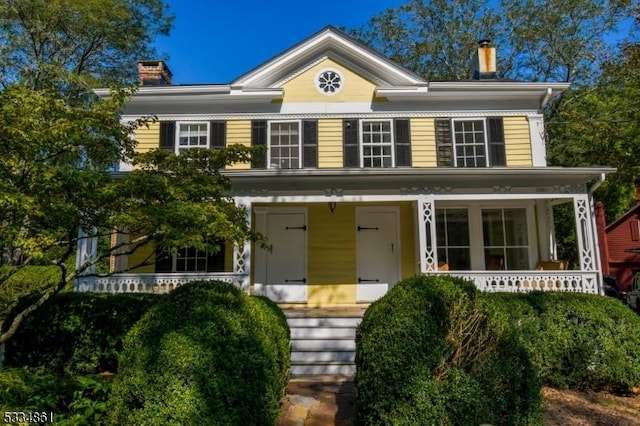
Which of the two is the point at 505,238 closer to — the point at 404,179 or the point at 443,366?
the point at 404,179

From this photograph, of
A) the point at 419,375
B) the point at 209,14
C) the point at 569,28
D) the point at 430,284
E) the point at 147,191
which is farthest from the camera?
the point at 569,28

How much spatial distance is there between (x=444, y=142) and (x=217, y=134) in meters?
5.51

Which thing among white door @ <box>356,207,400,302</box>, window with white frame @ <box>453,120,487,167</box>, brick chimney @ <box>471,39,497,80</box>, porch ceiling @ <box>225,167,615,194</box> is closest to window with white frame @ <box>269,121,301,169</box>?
porch ceiling @ <box>225,167,615,194</box>

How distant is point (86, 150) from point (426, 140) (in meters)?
7.45

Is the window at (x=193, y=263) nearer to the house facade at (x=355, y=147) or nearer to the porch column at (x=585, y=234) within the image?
the house facade at (x=355, y=147)

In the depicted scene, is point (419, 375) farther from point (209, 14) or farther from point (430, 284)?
point (209, 14)

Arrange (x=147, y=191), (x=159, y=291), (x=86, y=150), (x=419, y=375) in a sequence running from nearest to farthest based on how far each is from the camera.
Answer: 1. (x=419, y=375)
2. (x=147, y=191)
3. (x=86, y=150)
4. (x=159, y=291)

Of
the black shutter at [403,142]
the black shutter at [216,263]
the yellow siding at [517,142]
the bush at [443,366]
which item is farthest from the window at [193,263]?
the yellow siding at [517,142]

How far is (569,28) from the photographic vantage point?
2023cm

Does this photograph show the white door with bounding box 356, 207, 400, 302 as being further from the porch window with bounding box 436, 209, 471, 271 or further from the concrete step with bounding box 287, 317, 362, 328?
the concrete step with bounding box 287, 317, 362, 328

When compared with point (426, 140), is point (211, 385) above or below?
below

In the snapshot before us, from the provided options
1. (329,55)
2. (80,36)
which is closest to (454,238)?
(329,55)

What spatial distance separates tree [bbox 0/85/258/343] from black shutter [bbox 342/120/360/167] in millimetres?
4986

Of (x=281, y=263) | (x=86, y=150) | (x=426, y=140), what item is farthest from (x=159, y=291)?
(x=426, y=140)
